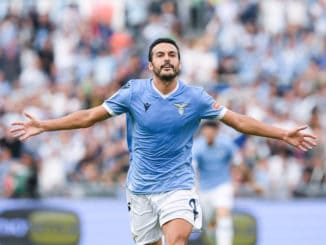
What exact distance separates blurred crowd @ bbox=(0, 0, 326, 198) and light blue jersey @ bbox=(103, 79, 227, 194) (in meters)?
6.60

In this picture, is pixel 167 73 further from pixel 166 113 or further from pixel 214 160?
pixel 214 160

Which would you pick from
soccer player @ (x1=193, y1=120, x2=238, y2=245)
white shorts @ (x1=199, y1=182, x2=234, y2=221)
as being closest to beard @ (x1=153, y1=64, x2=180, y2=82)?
soccer player @ (x1=193, y1=120, x2=238, y2=245)

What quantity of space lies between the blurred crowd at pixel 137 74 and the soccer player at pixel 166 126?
21.7 feet

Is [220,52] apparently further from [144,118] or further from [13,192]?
[144,118]

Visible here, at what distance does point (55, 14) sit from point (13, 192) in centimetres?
615

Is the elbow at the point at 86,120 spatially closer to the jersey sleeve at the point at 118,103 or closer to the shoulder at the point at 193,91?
the jersey sleeve at the point at 118,103

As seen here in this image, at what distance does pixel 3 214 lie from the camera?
55.6 feet

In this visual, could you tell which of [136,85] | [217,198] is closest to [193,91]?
[136,85]

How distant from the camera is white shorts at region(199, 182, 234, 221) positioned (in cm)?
1598

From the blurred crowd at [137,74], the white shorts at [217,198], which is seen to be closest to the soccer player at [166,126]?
the white shorts at [217,198]

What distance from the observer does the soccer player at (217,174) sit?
16.0 m

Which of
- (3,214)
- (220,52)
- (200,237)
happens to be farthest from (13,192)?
(220,52)

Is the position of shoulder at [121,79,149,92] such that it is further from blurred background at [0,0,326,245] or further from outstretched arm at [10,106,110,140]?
blurred background at [0,0,326,245]

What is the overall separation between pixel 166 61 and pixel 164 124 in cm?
56
